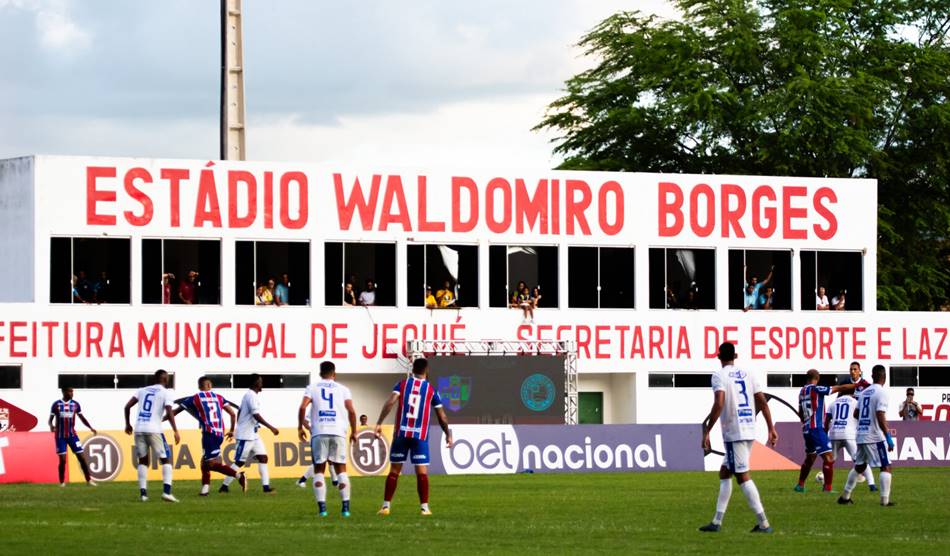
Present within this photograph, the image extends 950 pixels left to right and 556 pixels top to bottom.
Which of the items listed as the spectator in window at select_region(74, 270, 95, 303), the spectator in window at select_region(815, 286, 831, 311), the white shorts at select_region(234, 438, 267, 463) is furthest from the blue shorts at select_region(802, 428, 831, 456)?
the spectator in window at select_region(815, 286, 831, 311)

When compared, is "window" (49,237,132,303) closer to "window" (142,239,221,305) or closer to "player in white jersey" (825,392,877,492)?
"window" (142,239,221,305)

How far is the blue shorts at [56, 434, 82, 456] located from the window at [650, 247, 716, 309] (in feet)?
71.6

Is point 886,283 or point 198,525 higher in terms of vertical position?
point 886,283

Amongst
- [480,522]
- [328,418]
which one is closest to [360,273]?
[328,418]

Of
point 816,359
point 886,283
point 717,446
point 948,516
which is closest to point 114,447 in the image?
point 717,446

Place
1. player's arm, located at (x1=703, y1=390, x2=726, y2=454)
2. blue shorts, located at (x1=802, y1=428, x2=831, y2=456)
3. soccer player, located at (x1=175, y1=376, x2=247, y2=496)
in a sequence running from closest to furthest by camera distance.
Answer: player's arm, located at (x1=703, y1=390, x2=726, y2=454) < soccer player, located at (x1=175, y1=376, x2=247, y2=496) < blue shorts, located at (x1=802, y1=428, x2=831, y2=456)

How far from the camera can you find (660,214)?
53.4m

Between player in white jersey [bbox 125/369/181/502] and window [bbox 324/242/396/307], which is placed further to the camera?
window [bbox 324/242/396/307]

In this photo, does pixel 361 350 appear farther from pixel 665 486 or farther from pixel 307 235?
pixel 665 486

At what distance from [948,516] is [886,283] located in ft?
156

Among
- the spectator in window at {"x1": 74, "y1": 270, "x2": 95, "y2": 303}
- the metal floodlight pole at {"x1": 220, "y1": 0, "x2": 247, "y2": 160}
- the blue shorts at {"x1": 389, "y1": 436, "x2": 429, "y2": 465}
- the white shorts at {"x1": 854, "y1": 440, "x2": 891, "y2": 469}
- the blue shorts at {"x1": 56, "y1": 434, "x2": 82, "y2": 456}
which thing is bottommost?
the blue shorts at {"x1": 56, "y1": 434, "x2": 82, "y2": 456}

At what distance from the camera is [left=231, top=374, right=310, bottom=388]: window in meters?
48.9

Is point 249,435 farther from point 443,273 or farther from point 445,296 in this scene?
point 443,273

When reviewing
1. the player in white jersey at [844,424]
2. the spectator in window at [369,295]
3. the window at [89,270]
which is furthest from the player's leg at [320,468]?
the spectator in window at [369,295]
